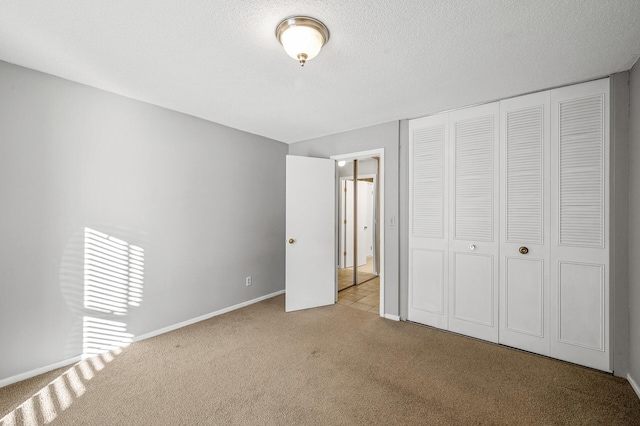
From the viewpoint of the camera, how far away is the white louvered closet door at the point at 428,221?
306 cm

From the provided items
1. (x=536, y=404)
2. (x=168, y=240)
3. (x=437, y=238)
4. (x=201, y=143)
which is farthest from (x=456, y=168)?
(x=168, y=240)

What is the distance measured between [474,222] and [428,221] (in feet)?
1.55

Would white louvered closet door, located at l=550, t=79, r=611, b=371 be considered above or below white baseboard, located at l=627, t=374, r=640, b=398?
above

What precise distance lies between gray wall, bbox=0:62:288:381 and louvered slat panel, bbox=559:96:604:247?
351cm

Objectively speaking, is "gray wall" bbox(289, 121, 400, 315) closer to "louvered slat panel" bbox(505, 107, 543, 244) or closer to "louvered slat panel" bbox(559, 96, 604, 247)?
"louvered slat panel" bbox(505, 107, 543, 244)

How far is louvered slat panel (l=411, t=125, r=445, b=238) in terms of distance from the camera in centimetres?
308

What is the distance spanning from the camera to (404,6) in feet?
4.96

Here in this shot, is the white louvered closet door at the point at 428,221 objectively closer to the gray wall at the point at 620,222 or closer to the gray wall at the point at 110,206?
the gray wall at the point at 620,222

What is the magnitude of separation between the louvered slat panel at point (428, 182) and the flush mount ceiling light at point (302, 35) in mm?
1860

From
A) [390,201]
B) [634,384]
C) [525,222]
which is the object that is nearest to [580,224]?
[525,222]

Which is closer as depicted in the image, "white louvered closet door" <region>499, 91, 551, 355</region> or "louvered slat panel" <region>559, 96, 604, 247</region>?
"louvered slat panel" <region>559, 96, 604, 247</region>

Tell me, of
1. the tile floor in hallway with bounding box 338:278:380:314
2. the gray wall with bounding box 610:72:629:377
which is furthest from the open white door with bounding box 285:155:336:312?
the gray wall with bounding box 610:72:629:377

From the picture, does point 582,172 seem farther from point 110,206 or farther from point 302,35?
point 110,206

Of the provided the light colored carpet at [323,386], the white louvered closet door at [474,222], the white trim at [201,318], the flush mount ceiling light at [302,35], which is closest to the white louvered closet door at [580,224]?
the light colored carpet at [323,386]
